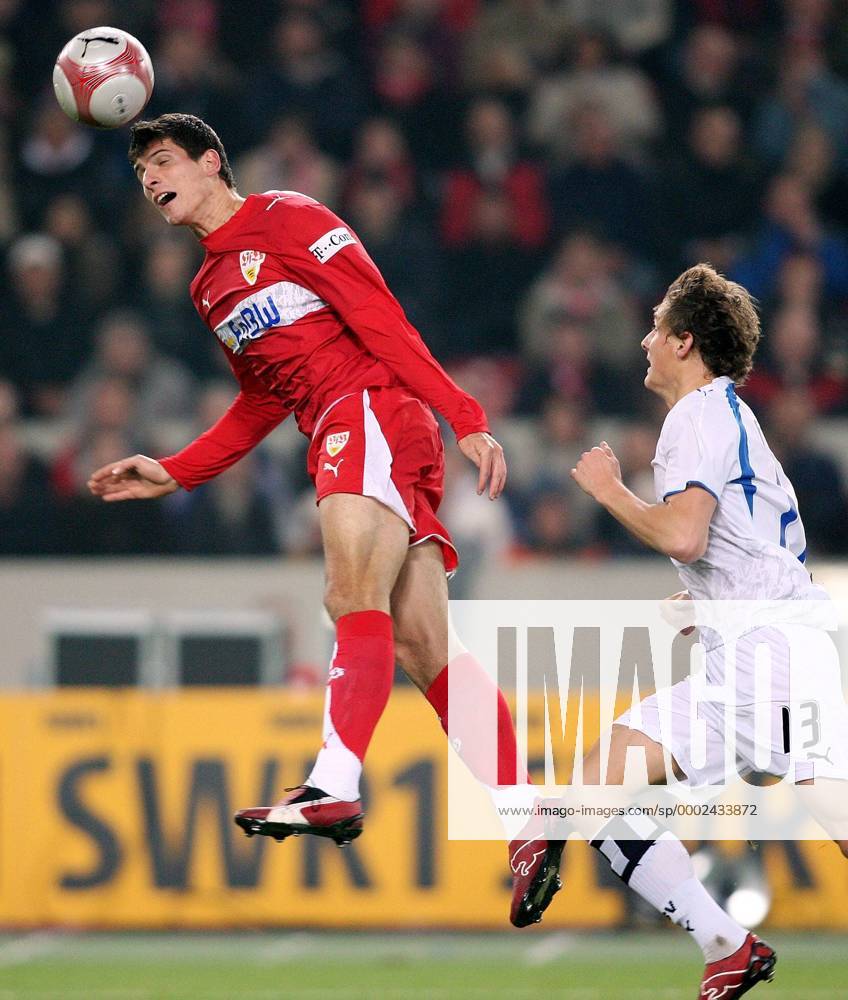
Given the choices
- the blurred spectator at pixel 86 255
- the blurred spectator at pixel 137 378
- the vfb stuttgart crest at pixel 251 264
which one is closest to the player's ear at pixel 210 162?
the vfb stuttgart crest at pixel 251 264

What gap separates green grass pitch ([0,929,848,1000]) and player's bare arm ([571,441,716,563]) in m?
3.36

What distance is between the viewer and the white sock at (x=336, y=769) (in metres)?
5.28

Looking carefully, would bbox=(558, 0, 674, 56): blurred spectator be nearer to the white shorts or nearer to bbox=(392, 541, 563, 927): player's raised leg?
bbox=(392, 541, 563, 927): player's raised leg

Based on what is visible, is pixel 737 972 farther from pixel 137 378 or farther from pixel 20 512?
pixel 137 378

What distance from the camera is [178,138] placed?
18.8 feet

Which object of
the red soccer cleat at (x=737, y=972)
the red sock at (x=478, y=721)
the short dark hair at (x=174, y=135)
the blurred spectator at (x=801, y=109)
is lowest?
the red soccer cleat at (x=737, y=972)

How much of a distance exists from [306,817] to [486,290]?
8.31 meters

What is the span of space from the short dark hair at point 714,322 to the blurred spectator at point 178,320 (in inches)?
289

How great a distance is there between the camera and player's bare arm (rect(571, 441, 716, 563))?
512cm

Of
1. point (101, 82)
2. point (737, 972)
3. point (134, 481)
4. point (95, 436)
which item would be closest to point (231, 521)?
point (95, 436)

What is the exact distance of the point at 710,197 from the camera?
13.2 meters

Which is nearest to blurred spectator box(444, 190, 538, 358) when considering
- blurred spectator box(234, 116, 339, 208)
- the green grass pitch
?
blurred spectator box(234, 116, 339, 208)

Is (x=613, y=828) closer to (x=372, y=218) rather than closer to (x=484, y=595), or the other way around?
(x=484, y=595)

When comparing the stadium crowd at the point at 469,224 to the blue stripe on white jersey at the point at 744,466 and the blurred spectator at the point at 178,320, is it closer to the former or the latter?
the blurred spectator at the point at 178,320
